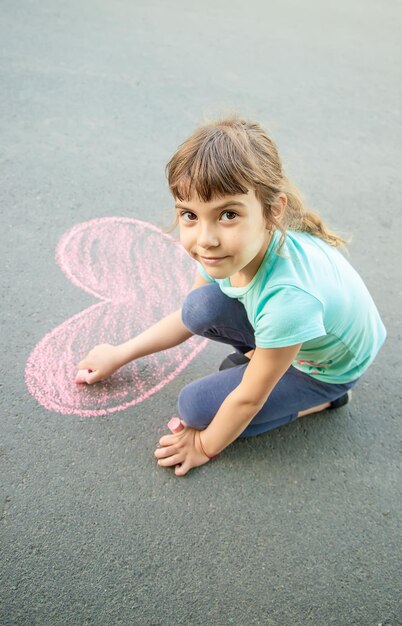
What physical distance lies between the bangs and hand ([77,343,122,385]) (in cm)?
83

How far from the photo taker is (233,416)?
1.68 meters

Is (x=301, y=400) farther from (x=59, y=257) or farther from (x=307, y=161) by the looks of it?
(x=307, y=161)

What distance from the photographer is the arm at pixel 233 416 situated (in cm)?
153

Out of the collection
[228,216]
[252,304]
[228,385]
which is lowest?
[228,385]

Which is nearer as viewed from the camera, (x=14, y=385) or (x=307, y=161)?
(x=14, y=385)

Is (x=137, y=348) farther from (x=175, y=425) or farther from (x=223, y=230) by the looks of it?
(x=223, y=230)

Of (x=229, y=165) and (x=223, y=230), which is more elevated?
(x=229, y=165)

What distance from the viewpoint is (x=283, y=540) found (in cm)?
173

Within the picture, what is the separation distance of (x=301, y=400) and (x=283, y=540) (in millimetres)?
451

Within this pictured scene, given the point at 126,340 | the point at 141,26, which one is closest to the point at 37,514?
the point at 126,340

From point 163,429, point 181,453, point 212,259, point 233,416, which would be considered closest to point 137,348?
point 163,429

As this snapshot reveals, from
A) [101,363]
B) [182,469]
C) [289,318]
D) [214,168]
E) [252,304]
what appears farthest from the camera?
[101,363]

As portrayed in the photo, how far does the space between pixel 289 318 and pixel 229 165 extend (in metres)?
0.42

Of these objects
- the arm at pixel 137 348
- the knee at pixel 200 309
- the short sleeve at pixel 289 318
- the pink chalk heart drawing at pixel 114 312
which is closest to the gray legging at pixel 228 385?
the knee at pixel 200 309
